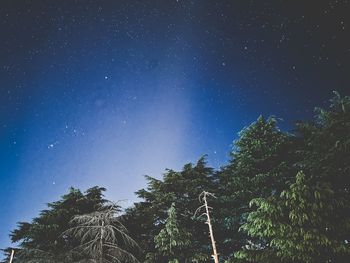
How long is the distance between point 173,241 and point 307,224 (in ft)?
22.0

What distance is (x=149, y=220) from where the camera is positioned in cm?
1836

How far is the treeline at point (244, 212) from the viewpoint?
11.6 metres

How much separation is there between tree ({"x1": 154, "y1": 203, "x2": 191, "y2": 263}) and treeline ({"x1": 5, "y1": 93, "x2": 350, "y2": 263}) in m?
0.05

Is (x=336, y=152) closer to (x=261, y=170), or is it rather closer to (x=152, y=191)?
(x=261, y=170)

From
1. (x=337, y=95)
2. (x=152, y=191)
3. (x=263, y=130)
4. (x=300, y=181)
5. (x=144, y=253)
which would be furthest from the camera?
(x=152, y=191)

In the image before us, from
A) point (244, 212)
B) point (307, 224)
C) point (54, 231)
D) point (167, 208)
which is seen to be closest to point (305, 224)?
point (307, 224)

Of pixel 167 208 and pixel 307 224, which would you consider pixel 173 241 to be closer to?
pixel 167 208

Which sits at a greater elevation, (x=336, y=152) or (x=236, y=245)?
(x=336, y=152)

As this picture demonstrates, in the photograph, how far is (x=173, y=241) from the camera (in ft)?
50.4

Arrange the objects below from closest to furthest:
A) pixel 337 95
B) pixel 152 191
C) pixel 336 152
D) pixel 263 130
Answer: pixel 336 152 < pixel 337 95 < pixel 263 130 < pixel 152 191

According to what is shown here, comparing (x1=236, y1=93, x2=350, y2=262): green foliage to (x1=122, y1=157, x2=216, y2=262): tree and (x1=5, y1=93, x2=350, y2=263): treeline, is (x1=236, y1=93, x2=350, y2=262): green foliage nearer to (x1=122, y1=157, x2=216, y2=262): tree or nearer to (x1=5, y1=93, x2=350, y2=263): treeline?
(x1=5, y1=93, x2=350, y2=263): treeline

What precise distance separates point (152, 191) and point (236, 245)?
20.2 feet

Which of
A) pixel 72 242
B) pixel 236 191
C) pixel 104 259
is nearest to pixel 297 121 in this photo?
pixel 236 191

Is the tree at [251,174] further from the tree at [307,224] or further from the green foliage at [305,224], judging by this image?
the tree at [307,224]
